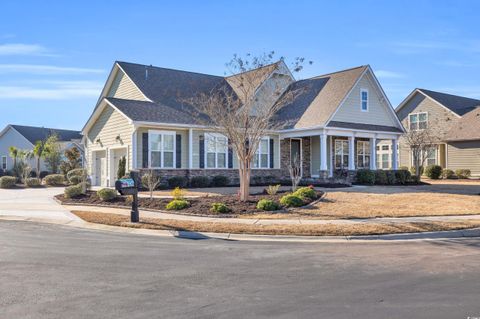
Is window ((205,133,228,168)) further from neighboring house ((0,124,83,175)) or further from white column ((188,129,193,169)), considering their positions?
neighboring house ((0,124,83,175))

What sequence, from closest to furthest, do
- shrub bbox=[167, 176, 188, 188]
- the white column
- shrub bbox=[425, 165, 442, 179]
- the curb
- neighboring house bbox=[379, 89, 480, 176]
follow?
the curb < shrub bbox=[167, 176, 188, 188] < the white column < shrub bbox=[425, 165, 442, 179] < neighboring house bbox=[379, 89, 480, 176]

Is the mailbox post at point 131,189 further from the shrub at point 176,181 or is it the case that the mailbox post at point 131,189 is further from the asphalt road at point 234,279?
the shrub at point 176,181

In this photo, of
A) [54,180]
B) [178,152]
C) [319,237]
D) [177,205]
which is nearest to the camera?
[319,237]

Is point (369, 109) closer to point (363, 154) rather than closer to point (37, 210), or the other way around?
point (363, 154)

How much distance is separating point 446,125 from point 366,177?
61.7ft

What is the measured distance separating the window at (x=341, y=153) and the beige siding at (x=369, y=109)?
2.11 meters

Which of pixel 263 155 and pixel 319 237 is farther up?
pixel 263 155

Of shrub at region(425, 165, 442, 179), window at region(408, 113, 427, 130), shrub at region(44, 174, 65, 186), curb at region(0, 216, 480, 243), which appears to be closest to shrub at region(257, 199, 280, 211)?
curb at region(0, 216, 480, 243)

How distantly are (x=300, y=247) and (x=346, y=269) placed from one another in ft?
8.07

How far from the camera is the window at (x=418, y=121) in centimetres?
4419

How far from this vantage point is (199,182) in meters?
26.2

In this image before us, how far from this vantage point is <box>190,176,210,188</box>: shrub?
2616 cm

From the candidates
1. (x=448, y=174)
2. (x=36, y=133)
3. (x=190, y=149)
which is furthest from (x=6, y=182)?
(x=448, y=174)

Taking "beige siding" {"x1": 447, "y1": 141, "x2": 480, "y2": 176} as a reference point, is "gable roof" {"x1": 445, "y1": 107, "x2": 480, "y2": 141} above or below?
above
